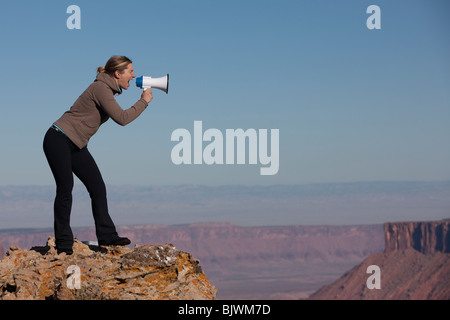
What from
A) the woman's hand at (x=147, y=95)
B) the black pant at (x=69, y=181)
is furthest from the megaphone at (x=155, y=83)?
the black pant at (x=69, y=181)

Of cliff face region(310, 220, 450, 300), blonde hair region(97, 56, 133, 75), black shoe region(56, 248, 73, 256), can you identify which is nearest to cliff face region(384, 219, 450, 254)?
cliff face region(310, 220, 450, 300)

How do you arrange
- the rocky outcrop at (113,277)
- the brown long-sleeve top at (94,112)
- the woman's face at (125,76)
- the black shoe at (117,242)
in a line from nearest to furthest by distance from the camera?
the rocky outcrop at (113,277) < the brown long-sleeve top at (94,112) < the woman's face at (125,76) < the black shoe at (117,242)

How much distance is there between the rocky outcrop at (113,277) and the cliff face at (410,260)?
180 meters

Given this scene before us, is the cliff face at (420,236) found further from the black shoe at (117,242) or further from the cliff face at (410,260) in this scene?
the black shoe at (117,242)

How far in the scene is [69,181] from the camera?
9.64 metres

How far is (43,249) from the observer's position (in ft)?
37.2

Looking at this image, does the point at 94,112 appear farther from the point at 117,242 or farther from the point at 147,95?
the point at 117,242

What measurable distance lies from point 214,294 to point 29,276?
2568 millimetres

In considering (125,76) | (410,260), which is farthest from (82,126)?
(410,260)

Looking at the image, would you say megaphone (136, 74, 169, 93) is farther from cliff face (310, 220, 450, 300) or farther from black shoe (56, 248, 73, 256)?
cliff face (310, 220, 450, 300)

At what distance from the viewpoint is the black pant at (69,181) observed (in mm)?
9562

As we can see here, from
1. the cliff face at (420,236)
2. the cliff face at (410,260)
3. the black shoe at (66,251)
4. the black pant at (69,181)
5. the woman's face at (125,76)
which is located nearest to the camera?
the black pant at (69,181)
